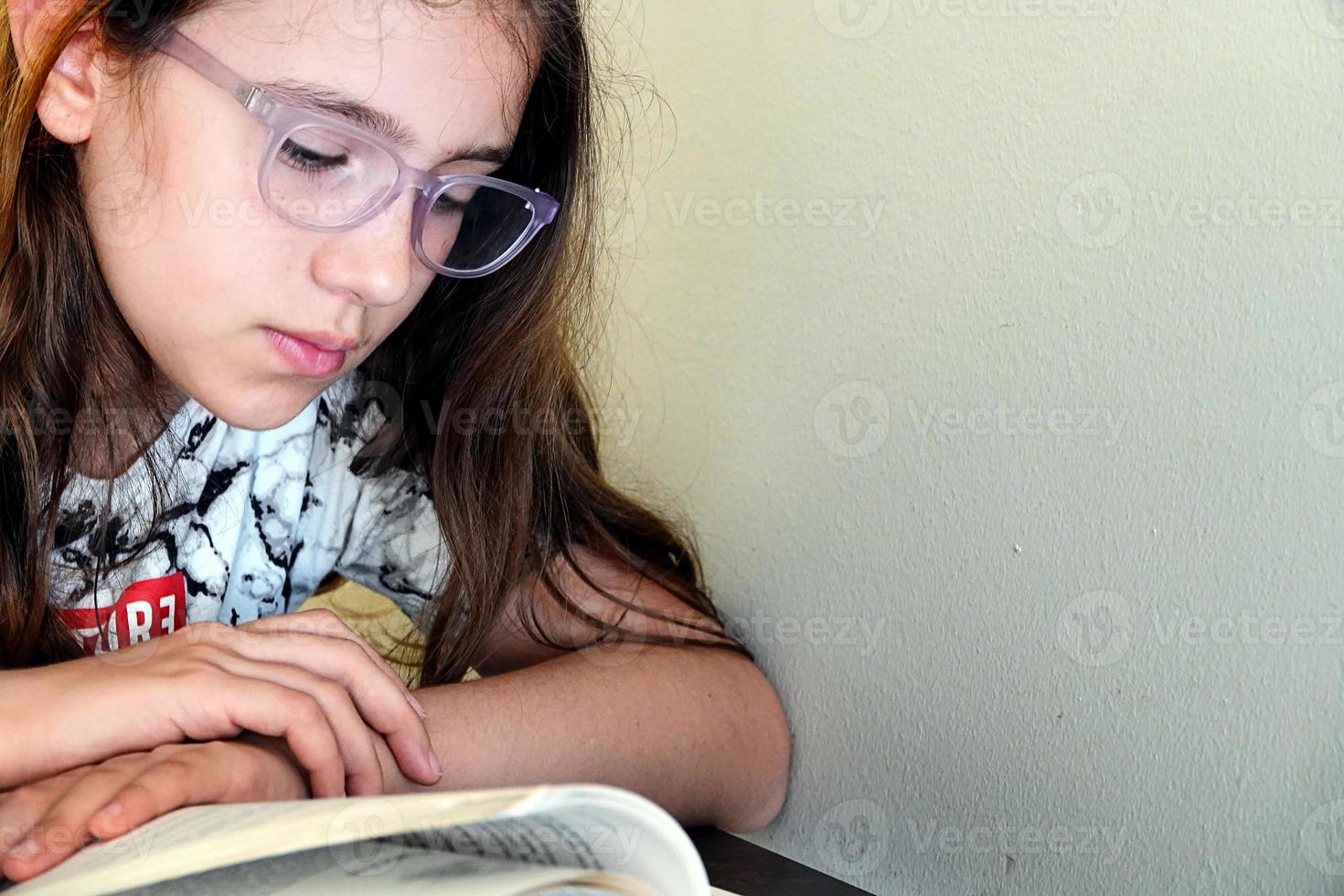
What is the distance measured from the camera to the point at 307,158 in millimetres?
776

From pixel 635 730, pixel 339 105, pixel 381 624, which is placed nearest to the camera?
pixel 339 105

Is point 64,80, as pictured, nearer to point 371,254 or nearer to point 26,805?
point 371,254

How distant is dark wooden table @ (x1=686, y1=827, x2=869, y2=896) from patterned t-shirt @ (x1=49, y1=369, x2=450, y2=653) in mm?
348

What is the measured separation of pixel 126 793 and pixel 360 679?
18 centimetres

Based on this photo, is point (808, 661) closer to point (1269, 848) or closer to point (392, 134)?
point (1269, 848)

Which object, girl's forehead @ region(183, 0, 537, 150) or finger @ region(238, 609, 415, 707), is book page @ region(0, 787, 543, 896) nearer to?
finger @ region(238, 609, 415, 707)

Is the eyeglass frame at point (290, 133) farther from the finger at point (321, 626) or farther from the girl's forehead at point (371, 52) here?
the finger at point (321, 626)

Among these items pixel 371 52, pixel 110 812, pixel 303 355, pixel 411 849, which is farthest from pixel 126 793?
pixel 371 52

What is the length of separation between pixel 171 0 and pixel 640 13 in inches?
19.5

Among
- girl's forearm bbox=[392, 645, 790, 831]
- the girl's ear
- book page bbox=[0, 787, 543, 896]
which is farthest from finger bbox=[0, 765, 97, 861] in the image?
the girl's ear

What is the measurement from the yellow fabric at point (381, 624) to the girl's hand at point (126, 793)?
1.18 ft

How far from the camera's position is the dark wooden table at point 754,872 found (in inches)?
32.5

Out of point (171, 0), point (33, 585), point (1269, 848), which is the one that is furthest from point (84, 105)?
point (1269, 848)

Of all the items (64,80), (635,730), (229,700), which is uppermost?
(64,80)
